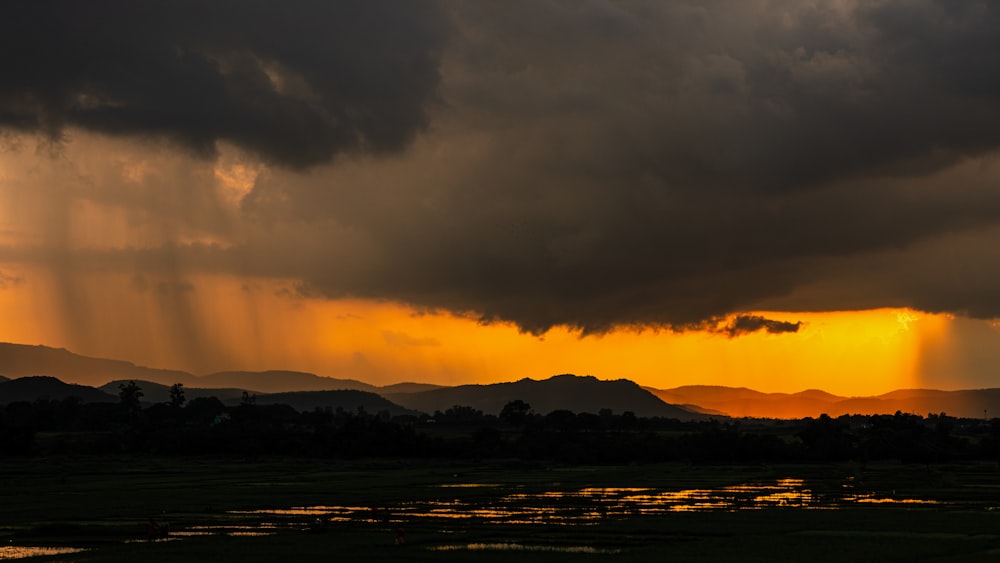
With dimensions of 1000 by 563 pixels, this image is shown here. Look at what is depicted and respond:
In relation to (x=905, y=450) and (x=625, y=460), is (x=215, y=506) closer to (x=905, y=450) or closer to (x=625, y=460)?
(x=625, y=460)

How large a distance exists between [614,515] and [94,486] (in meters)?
62.8

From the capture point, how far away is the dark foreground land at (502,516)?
5378cm

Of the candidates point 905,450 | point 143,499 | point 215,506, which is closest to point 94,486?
point 143,499

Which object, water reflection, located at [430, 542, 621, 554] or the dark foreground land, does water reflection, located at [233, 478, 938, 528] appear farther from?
water reflection, located at [430, 542, 621, 554]

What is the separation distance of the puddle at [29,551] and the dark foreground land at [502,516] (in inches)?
18.1

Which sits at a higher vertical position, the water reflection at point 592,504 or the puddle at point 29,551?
the water reflection at point 592,504

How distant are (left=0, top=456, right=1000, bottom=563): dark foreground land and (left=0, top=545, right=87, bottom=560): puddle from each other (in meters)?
0.46

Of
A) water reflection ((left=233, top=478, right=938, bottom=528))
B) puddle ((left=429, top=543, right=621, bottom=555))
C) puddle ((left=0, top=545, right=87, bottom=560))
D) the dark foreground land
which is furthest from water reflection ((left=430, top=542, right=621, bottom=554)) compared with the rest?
puddle ((left=0, top=545, right=87, bottom=560))

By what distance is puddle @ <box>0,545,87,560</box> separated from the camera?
2116 inches

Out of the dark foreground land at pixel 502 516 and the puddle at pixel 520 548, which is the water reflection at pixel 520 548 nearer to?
the puddle at pixel 520 548

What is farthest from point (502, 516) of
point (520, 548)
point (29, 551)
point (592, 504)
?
point (29, 551)

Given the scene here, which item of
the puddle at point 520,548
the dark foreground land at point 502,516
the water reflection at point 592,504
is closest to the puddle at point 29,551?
the dark foreground land at point 502,516

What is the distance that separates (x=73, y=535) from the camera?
63000 mm

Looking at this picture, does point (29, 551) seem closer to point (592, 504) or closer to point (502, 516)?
point (502, 516)
